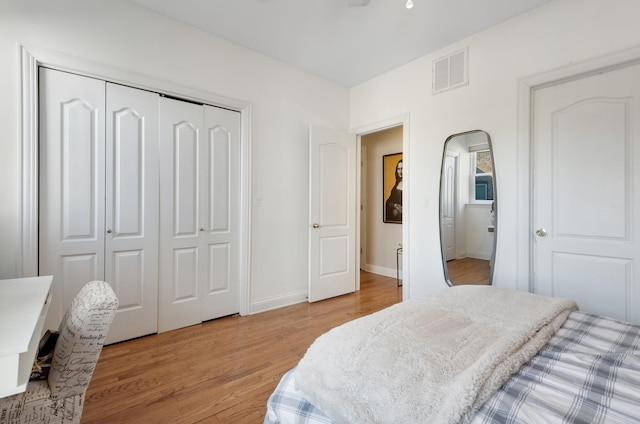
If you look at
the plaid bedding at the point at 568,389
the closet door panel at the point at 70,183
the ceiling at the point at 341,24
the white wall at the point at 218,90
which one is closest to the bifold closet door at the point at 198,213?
the white wall at the point at 218,90

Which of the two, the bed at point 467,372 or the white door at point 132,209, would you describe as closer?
the bed at point 467,372

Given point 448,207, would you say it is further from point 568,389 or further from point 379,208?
point 568,389

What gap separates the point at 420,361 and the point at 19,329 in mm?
1240

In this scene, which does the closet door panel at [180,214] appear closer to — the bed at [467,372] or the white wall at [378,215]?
the bed at [467,372]

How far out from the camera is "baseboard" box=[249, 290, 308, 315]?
10.4 ft

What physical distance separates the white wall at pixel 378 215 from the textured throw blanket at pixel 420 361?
11.3 feet

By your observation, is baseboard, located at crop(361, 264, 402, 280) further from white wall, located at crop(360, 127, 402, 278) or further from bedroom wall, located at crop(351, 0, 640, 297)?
bedroom wall, located at crop(351, 0, 640, 297)

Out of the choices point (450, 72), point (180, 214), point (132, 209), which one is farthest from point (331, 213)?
point (132, 209)

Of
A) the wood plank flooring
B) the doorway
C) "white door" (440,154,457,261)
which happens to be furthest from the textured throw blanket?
the doorway

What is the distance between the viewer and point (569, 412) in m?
0.73

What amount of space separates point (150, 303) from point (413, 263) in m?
2.56

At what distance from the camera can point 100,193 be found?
2342 mm

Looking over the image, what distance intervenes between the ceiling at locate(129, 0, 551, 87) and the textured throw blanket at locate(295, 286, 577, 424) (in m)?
2.14

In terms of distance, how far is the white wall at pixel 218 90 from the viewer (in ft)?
6.60
